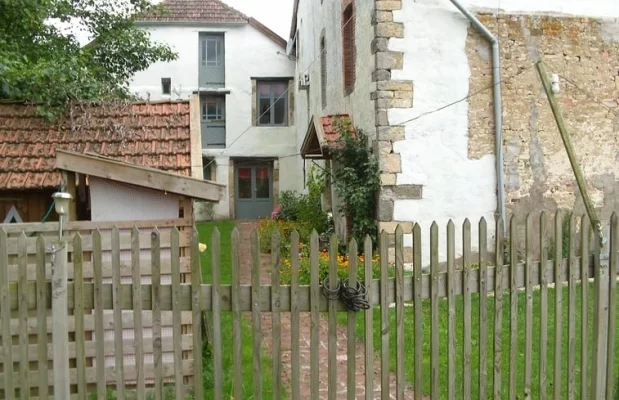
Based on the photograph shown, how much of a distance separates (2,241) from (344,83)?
368 inches

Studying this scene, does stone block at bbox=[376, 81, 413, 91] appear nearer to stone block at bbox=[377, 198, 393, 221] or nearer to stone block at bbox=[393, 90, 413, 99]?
stone block at bbox=[393, 90, 413, 99]

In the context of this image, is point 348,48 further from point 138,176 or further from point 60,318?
point 60,318

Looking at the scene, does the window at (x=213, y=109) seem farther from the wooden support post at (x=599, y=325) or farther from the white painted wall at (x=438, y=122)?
the wooden support post at (x=599, y=325)

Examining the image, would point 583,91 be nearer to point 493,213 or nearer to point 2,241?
point 493,213

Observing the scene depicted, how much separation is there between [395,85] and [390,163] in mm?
1214

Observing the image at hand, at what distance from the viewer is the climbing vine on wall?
31.7ft

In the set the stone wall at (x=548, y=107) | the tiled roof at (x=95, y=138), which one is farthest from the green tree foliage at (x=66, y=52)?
the stone wall at (x=548, y=107)

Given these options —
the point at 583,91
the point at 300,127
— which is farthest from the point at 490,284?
the point at 300,127

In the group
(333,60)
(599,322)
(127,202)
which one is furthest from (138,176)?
(333,60)

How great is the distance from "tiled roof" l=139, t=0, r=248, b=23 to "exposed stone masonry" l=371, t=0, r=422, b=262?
1411cm

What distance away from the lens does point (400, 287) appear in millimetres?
3729

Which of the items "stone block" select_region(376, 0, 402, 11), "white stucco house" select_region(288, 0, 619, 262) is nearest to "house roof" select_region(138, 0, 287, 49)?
"white stucco house" select_region(288, 0, 619, 262)

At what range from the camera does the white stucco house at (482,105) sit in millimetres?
9461

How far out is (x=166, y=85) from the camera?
22469 millimetres
